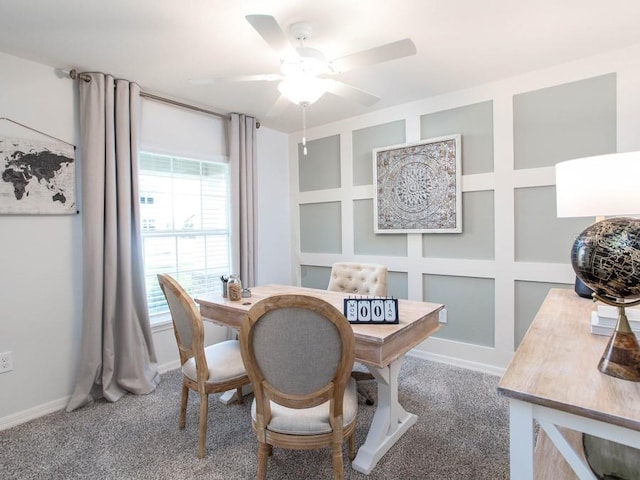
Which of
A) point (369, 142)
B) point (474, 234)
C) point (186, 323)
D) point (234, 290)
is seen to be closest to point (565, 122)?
point (474, 234)

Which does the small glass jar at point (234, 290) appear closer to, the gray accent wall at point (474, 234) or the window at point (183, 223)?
the window at point (183, 223)

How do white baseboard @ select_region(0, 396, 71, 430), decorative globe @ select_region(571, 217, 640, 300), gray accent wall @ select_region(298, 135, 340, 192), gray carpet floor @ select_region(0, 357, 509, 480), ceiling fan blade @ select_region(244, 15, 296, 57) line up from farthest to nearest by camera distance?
gray accent wall @ select_region(298, 135, 340, 192), white baseboard @ select_region(0, 396, 71, 430), gray carpet floor @ select_region(0, 357, 509, 480), ceiling fan blade @ select_region(244, 15, 296, 57), decorative globe @ select_region(571, 217, 640, 300)

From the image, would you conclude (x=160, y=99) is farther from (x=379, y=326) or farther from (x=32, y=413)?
(x=379, y=326)

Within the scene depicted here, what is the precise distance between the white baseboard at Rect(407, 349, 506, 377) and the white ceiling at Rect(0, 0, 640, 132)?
7.71 feet

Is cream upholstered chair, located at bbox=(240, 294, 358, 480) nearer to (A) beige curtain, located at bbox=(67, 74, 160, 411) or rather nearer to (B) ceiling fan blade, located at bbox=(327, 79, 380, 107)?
(B) ceiling fan blade, located at bbox=(327, 79, 380, 107)

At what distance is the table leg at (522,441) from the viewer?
0.88 m

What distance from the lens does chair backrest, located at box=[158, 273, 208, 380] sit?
180cm

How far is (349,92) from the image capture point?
2061 mm

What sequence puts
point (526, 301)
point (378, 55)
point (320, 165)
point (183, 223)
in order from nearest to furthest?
point (378, 55), point (526, 301), point (183, 223), point (320, 165)

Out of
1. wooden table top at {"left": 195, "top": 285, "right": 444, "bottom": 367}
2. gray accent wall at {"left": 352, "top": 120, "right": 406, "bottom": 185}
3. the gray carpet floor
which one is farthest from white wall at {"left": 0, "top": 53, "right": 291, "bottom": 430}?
gray accent wall at {"left": 352, "top": 120, "right": 406, "bottom": 185}

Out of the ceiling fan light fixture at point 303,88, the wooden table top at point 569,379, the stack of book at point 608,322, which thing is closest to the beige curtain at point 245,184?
the ceiling fan light fixture at point 303,88

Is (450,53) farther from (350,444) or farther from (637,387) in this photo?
(350,444)

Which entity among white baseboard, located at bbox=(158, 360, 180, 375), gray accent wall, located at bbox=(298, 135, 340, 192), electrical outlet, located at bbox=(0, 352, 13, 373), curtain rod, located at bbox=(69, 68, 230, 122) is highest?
curtain rod, located at bbox=(69, 68, 230, 122)

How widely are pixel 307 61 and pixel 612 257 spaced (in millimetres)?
1571
